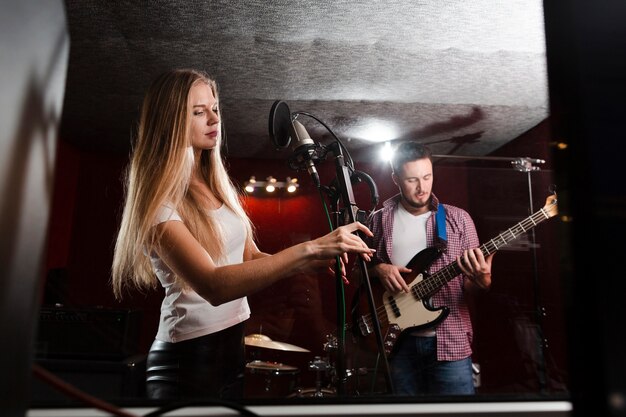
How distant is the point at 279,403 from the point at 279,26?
86cm

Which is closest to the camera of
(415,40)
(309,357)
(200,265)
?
(200,265)

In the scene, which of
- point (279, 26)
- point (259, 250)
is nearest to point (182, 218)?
point (259, 250)

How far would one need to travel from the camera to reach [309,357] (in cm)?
95

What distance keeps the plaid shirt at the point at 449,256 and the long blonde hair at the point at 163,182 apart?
12.9 inches

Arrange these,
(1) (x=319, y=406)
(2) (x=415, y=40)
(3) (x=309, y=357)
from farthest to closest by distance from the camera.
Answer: (2) (x=415, y=40) → (3) (x=309, y=357) → (1) (x=319, y=406)

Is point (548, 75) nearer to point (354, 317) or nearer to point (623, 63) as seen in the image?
point (623, 63)

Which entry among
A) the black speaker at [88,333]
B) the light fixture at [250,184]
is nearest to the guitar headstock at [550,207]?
the light fixture at [250,184]

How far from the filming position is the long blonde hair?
836mm

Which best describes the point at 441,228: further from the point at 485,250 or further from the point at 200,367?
the point at 200,367

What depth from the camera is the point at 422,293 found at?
109cm

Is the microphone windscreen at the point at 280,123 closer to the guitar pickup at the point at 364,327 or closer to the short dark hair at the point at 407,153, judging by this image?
the short dark hair at the point at 407,153

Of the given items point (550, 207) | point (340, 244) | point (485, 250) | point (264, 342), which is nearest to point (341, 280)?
point (340, 244)

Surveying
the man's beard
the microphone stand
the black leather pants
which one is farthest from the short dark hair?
the black leather pants

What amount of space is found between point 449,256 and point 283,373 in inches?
21.2
